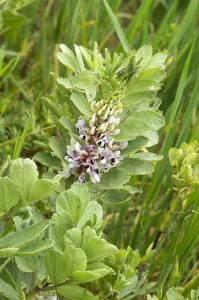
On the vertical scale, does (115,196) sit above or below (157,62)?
below

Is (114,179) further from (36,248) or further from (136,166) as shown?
(36,248)

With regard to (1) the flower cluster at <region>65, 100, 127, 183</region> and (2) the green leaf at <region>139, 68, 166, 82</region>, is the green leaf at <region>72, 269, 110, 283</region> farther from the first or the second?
(2) the green leaf at <region>139, 68, 166, 82</region>

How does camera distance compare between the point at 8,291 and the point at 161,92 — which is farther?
the point at 161,92

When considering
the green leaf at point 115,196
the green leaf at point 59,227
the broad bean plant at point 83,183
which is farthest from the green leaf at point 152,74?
the green leaf at point 59,227

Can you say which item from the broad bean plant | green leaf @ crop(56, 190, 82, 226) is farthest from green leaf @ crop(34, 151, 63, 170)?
green leaf @ crop(56, 190, 82, 226)

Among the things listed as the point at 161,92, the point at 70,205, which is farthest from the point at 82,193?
the point at 161,92

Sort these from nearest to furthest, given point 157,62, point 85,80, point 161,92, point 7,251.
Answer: point 7,251 < point 85,80 < point 157,62 < point 161,92

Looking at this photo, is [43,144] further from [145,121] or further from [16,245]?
[16,245]

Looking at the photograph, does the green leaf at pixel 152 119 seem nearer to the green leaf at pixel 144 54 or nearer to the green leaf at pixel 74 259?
the green leaf at pixel 144 54
